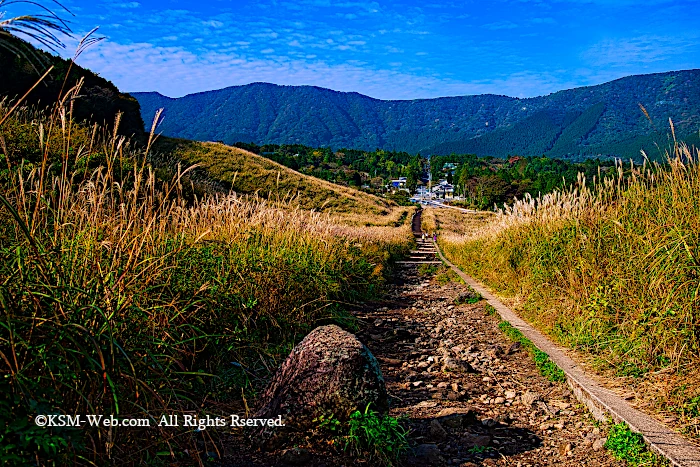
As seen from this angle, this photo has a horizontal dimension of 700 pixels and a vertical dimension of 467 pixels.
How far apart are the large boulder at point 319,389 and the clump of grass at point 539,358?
219 centimetres

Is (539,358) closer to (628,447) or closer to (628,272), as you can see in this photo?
(628,272)

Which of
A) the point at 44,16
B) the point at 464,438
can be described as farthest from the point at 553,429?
the point at 44,16

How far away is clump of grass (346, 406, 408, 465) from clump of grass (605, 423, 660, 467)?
1327mm

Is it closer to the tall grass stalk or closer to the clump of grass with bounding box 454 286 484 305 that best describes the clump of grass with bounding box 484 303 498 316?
the tall grass stalk

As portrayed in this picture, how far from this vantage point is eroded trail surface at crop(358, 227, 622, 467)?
3.21 metres

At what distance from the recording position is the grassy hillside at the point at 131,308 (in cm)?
182

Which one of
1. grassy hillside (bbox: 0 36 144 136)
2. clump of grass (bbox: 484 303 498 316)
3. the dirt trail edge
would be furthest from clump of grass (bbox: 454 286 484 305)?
grassy hillside (bbox: 0 36 144 136)

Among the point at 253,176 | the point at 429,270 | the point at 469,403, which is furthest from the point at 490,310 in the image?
the point at 253,176

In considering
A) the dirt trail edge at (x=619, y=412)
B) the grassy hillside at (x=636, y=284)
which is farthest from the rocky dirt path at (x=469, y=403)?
the grassy hillside at (x=636, y=284)

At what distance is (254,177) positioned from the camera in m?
36.8

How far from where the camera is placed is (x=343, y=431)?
3.00 metres

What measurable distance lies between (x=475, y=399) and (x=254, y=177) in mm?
34068

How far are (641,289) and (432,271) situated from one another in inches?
421

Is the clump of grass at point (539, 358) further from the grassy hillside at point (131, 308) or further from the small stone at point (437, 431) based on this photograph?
the grassy hillside at point (131, 308)
